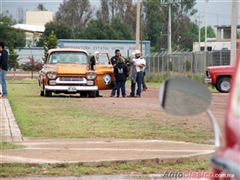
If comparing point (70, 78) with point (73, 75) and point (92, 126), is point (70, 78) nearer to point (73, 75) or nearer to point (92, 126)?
point (73, 75)

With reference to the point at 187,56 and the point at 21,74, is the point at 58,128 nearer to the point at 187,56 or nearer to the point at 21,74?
the point at 187,56

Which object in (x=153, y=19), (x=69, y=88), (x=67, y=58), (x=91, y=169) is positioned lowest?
(x=69, y=88)

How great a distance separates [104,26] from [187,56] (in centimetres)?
4151

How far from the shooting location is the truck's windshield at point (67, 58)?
23.5m

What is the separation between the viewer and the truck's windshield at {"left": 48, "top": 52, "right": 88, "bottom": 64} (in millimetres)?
23516

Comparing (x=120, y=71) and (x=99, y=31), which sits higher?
(x=99, y=31)

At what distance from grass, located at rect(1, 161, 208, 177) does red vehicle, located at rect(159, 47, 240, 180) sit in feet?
17.2

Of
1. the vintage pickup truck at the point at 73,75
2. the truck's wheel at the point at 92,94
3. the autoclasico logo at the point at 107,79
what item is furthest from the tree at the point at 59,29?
the truck's wheel at the point at 92,94

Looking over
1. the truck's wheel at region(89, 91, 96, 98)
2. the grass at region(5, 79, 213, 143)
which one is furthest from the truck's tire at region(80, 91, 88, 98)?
the grass at region(5, 79, 213, 143)

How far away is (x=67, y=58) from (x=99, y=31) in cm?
5777

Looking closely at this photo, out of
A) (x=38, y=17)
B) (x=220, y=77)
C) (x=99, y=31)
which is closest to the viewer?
(x=220, y=77)

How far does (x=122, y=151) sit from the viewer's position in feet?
31.5

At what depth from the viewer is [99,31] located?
81000mm

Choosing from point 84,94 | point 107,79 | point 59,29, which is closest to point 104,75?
point 107,79
